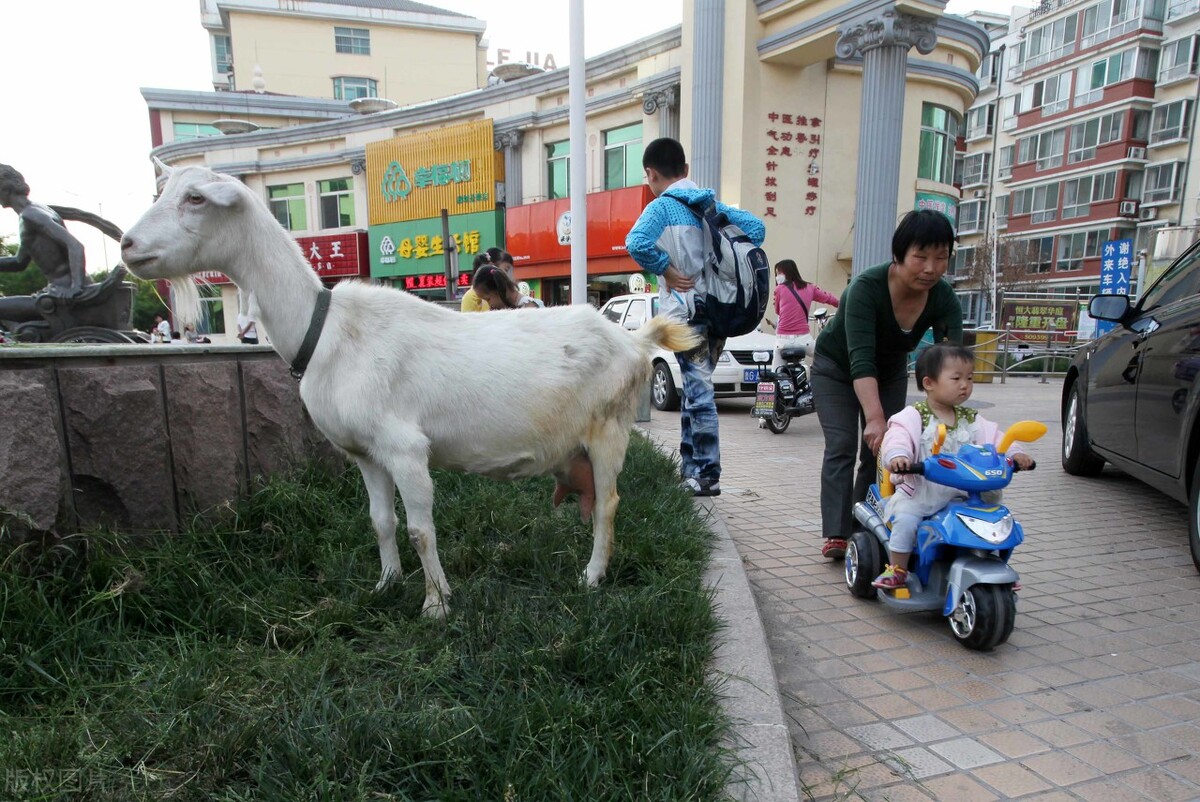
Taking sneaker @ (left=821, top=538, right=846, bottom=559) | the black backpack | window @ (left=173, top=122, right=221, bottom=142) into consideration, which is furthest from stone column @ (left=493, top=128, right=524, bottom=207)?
sneaker @ (left=821, top=538, right=846, bottom=559)

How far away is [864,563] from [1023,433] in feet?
3.03

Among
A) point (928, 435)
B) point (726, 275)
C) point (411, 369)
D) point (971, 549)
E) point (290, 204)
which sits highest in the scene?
point (290, 204)

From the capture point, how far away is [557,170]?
69.6 ft

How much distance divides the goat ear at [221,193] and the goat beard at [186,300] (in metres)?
0.40

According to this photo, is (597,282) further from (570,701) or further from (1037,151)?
(1037,151)

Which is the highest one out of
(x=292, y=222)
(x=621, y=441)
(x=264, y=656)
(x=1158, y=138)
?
(x=1158, y=138)

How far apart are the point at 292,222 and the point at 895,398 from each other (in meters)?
28.7

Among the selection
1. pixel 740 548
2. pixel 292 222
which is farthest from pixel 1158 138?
pixel 740 548

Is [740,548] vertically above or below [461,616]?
below

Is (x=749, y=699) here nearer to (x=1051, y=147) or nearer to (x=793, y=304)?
(x=793, y=304)

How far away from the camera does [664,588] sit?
2824 mm

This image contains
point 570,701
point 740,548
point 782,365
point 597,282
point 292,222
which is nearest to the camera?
point 570,701

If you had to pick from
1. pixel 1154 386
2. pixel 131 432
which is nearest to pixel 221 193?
pixel 131 432

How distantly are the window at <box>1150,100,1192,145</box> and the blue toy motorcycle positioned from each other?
41748 mm
